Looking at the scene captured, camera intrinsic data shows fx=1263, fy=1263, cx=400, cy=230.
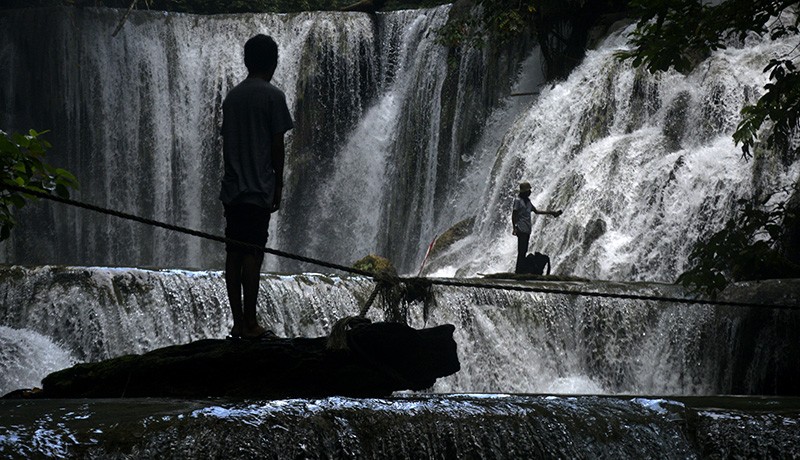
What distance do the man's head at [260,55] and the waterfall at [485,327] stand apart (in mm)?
4513

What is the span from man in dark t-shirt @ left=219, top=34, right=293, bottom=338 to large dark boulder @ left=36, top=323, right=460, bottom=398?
8.8 inches

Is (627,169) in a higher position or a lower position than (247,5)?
lower

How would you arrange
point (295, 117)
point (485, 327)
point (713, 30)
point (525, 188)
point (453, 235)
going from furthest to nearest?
point (295, 117) < point (453, 235) < point (525, 188) < point (485, 327) < point (713, 30)

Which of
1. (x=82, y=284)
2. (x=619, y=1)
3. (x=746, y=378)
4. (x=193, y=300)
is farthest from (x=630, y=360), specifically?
(x=619, y=1)

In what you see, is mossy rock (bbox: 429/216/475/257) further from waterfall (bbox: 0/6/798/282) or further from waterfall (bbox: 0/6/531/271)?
waterfall (bbox: 0/6/531/271)

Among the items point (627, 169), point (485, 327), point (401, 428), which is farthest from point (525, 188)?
point (401, 428)

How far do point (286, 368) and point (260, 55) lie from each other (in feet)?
5.14

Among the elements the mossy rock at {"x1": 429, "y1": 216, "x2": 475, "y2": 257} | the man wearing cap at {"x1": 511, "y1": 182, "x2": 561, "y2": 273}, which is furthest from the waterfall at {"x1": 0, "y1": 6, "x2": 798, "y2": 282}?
the man wearing cap at {"x1": 511, "y1": 182, "x2": 561, "y2": 273}

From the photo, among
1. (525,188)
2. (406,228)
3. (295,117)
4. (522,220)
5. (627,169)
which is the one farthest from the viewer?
(295,117)

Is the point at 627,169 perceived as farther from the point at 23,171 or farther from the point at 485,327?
the point at 23,171

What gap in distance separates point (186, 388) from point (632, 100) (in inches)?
464

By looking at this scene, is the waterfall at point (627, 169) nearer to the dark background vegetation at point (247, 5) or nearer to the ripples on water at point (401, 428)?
the dark background vegetation at point (247, 5)

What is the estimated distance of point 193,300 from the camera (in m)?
11.3

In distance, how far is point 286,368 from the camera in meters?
6.11
